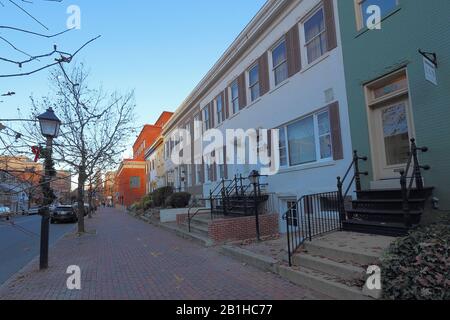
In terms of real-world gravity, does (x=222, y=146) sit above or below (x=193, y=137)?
below

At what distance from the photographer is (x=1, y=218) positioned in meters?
3.85

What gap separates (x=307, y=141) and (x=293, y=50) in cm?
319

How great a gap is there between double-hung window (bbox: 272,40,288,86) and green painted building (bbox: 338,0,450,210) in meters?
3.16

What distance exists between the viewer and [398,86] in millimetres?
8102

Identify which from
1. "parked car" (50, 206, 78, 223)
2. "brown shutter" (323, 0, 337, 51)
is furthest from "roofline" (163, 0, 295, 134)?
"parked car" (50, 206, 78, 223)

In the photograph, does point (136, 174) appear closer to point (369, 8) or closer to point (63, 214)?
point (63, 214)

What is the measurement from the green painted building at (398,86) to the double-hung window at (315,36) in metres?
1.00

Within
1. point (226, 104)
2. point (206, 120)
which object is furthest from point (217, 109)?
point (206, 120)

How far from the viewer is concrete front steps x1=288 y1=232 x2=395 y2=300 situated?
5242 millimetres

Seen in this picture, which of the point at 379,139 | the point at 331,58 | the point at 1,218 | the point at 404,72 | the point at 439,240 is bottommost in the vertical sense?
the point at 439,240
